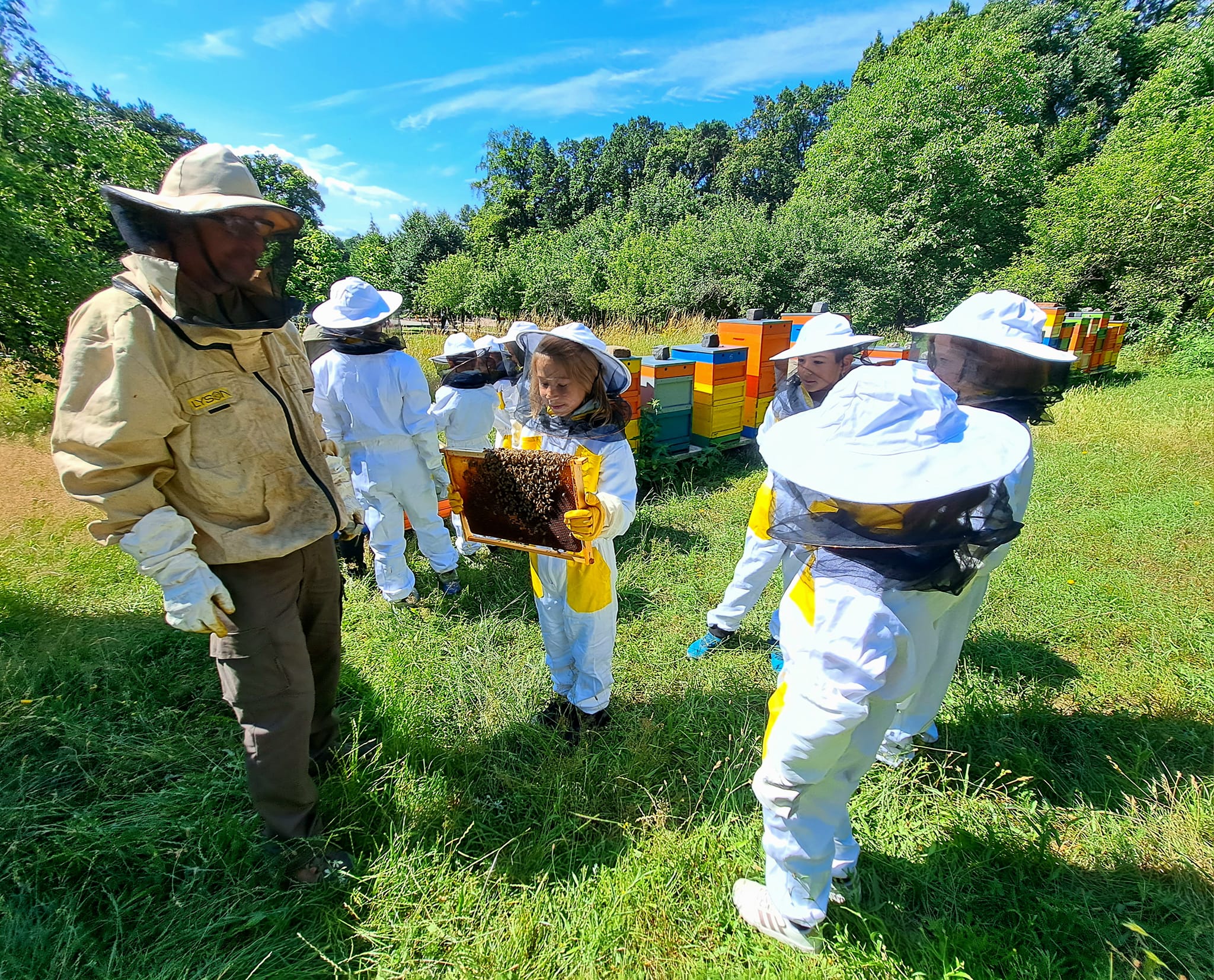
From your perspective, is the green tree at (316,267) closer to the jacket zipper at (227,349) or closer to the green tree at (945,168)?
the green tree at (945,168)

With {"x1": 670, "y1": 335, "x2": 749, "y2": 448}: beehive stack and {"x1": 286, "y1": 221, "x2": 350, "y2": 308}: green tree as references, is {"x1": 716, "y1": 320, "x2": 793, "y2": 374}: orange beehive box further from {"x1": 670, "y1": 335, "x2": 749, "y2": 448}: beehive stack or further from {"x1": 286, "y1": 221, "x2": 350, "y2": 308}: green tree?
{"x1": 286, "y1": 221, "x2": 350, "y2": 308}: green tree

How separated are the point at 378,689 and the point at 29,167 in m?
3.81

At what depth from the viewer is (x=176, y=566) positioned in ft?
5.08

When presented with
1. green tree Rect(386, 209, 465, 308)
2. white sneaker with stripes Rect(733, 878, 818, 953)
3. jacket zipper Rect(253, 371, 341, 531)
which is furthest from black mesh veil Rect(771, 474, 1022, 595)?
green tree Rect(386, 209, 465, 308)

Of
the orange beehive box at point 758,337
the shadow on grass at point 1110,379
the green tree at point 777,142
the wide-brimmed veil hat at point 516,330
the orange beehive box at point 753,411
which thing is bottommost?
the shadow on grass at point 1110,379

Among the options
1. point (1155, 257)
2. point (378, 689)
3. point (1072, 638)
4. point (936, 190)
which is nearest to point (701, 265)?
point (936, 190)

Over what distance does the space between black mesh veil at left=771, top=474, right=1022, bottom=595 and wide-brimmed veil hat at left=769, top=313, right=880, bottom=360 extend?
192cm

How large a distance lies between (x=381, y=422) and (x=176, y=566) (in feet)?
7.42

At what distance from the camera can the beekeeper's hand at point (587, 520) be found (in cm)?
194

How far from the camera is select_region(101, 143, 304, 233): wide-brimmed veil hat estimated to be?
140 cm

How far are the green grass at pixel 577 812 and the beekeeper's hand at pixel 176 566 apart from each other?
0.95 meters

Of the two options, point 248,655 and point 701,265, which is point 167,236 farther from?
point 701,265

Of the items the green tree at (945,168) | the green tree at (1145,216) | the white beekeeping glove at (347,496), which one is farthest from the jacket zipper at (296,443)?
the green tree at (945,168)

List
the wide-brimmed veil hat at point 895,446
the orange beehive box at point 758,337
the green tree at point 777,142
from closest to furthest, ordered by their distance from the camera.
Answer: the wide-brimmed veil hat at point 895,446 < the orange beehive box at point 758,337 < the green tree at point 777,142
